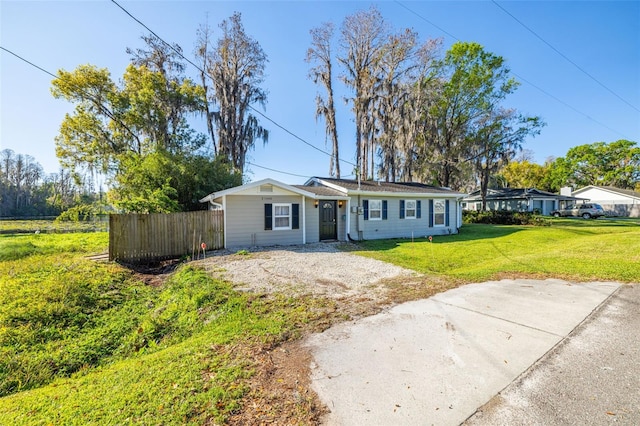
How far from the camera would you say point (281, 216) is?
12.1m

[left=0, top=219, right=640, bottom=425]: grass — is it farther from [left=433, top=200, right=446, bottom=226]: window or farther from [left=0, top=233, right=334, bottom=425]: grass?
[left=433, top=200, right=446, bottom=226]: window

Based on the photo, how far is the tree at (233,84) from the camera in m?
20.2

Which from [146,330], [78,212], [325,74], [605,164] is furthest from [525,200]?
[78,212]

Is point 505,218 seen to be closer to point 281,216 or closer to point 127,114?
point 281,216

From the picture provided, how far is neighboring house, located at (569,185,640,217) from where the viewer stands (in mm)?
31859

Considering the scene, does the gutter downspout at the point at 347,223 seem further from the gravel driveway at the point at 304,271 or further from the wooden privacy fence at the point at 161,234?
the wooden privacy fence at the point at 161,234

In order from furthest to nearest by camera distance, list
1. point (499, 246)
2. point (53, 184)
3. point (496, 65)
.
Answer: point (53, 184), point (496, 65), point (499, 246)

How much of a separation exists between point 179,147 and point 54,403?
18.2m

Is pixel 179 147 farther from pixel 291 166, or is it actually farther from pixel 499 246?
pixel 499 246

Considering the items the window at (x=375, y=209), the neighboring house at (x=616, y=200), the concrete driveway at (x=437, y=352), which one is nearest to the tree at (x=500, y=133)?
the window at (x=375, y=209)

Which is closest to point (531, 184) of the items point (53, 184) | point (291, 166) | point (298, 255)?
point (291, 166)

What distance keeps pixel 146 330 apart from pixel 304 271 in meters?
3.78

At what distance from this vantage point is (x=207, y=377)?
271 centimetres

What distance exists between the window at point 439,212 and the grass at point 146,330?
7.29 metres
